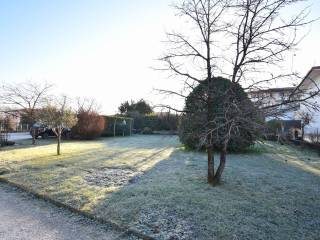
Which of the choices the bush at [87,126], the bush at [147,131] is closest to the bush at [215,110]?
the bush at [87,126]

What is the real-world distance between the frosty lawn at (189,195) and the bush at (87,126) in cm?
1296

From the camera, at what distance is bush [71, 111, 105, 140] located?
23.3 meters

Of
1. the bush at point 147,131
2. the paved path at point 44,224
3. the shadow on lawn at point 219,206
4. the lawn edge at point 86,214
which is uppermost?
the bush at point 147,131

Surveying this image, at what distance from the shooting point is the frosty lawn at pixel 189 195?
464 cm

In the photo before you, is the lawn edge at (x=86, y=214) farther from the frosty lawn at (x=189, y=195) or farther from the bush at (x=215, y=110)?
the bush at (x=215, y=110)

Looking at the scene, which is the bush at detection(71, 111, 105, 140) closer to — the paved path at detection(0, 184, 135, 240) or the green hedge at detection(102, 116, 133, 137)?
the green hedge at detection(102, 116, 133, 137)

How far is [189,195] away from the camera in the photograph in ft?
20.0

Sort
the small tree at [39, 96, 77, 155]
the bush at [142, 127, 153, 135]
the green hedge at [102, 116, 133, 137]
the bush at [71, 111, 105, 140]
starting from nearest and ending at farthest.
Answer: the small tree at [39, 96, 77, 155]
the bush at [71, 111, 105, 140]
the green hedge at [102, 116, 133, 137]
the bush at [142, 127, 153, 135]

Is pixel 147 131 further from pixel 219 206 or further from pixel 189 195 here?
pixel 219 206

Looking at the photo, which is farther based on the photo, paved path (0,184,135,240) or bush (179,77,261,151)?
bush (179,77,261,151)

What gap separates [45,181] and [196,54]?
5221 mm

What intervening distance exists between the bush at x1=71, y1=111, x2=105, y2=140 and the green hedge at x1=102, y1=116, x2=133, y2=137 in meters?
3.33

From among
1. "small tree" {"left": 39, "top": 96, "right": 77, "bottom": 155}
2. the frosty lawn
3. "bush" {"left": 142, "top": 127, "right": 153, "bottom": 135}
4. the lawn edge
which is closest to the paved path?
the lawn edge

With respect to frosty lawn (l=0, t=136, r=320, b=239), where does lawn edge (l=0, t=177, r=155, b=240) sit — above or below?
below
